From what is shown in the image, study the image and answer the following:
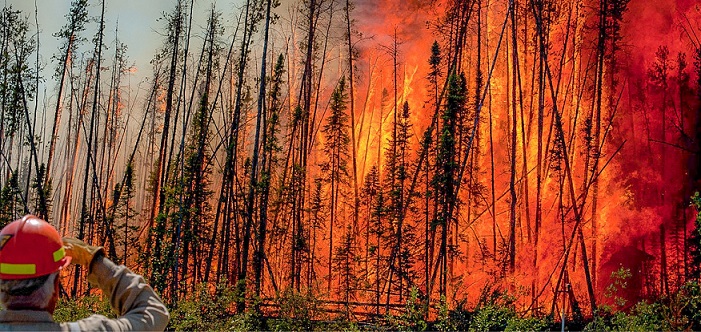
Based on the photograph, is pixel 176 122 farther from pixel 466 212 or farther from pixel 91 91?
pixel 466 212

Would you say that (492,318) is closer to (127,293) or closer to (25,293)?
(127,293)

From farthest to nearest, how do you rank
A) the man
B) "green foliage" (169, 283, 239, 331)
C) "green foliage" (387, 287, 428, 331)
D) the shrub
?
the shrub → "green foliage" (169, 283, 239, 331) → "green foliage" (387, 287, 428, 331) → the man

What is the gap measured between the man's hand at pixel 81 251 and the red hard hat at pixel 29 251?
2 cm

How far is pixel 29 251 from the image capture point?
1339 mm

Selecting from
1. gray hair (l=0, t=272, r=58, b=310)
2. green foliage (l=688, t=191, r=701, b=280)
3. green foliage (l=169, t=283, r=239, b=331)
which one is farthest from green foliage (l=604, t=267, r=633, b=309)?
gray hair (l=0, t=272, r=58, b=310)

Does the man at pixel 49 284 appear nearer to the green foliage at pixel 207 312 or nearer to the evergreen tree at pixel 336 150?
the evergreen tree at pixel 336 150

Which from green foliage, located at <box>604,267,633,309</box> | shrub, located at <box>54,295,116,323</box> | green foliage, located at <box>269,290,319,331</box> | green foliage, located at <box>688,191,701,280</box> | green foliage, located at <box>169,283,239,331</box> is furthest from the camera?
shrub, located at <box>54,295,116,323</box>

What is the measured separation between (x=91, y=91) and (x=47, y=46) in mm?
751

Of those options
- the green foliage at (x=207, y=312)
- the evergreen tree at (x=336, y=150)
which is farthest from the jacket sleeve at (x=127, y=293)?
the green foliage at (x=207, y=312)

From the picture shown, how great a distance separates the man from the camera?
1293mm

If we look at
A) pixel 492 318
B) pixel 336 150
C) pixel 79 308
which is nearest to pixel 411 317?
pixel 492 318

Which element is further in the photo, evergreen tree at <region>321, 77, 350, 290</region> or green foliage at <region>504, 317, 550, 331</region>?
evergreen tree at <region>321, 77, 350, 290</region>

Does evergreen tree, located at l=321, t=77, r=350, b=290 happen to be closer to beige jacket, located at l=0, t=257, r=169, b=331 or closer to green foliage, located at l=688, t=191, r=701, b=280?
green foliage, located at l=688, t=191, r=701, b=280

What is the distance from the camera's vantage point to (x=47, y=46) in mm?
7023
